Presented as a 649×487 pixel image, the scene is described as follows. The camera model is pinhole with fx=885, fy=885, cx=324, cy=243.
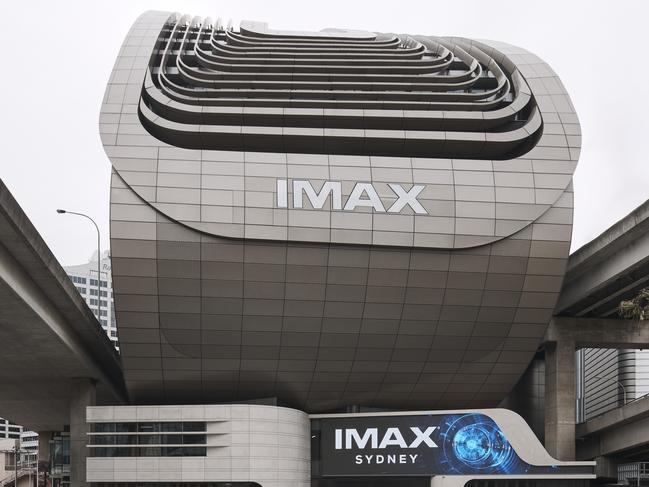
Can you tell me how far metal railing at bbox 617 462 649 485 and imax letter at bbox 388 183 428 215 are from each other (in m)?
36.3

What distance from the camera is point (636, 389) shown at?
82.0 m

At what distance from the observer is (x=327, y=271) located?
46500 mm

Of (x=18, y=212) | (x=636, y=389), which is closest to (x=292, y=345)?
(x=18, y=212)

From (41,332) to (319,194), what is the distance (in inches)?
654

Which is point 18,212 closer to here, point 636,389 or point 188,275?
point 188,275

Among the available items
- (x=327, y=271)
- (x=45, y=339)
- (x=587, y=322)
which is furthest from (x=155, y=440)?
(x=587, y=322)

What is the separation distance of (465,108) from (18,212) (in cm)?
2765

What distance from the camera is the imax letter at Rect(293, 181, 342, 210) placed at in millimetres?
46344

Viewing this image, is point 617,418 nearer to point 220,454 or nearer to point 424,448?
point 424,448

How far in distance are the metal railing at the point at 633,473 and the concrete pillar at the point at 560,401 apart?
21814 mm

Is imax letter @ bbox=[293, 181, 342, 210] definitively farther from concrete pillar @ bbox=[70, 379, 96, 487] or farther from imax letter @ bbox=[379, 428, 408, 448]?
concrete pillar @ bbox=[70, 379, 96, 487]

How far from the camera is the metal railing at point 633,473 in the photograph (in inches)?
2790

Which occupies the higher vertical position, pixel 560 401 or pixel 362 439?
pixel 560 401

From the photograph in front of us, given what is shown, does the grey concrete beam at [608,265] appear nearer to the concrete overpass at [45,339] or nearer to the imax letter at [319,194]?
the imax letter at [319,194]
